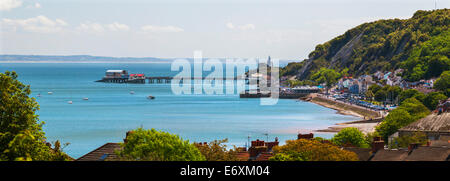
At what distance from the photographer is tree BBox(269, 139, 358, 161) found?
97.9ft

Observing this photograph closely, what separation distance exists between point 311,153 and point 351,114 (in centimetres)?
9406

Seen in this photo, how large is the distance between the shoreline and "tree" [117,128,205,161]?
189 ft

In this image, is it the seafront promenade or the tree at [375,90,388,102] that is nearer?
the seafront promenade

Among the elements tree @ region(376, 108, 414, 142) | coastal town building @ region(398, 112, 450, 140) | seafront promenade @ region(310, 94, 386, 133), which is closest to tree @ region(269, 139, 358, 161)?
coastal town building @ region(398, 112, 450, 140)

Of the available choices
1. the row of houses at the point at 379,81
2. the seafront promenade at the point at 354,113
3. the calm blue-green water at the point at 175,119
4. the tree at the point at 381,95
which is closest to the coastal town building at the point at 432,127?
the calm blue-green water at the point at 175,119

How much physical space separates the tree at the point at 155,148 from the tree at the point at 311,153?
14.2 ft

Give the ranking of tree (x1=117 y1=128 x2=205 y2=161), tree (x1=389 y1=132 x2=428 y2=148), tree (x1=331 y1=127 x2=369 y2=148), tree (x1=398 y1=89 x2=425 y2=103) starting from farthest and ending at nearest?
1. tree (x1=398 y1=89 x2=425 y2=103)
2. tree (x1=331 y1=127 x2=369 y2=148)
3. tree (x1=389 y1=132 x2=428 y2=148)
4. tree (x1=117 y1=128 x2=205 y2=161)

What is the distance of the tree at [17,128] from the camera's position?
911 inches

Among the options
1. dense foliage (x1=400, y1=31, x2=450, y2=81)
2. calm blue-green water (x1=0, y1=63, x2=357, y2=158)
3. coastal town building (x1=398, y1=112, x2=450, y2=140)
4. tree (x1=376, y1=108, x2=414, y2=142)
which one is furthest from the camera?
dense foliage (x1=400, y1=31, x2=450, y2=81)

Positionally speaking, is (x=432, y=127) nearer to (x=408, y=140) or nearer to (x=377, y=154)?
(x=408, y=140)

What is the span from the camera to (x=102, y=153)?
3200 centimetres

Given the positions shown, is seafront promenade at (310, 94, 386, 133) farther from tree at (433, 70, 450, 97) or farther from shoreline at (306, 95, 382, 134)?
tree at (433, 70, 450, 97)
